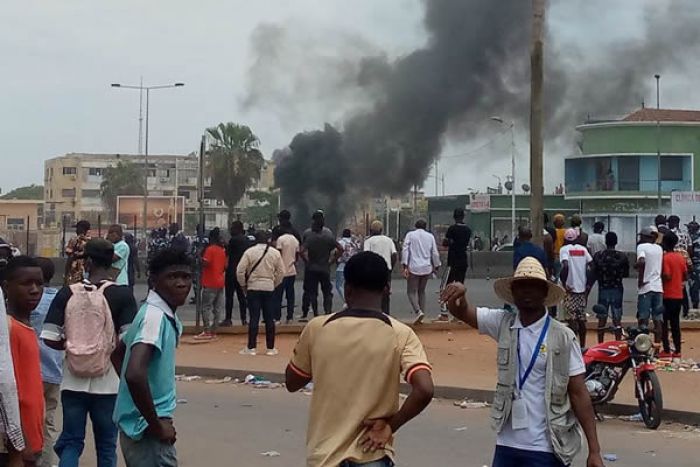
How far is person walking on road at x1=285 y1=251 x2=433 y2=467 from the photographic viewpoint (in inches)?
158

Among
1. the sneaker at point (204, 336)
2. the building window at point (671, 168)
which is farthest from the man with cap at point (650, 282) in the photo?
the building window at point (671, 168)

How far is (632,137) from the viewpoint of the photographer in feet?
181

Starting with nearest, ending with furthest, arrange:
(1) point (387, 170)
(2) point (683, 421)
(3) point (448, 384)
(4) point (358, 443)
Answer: (4) point (358, 443)
(2) point (683, 421)
(3) point (448, 384)
(1) point (387, 170)

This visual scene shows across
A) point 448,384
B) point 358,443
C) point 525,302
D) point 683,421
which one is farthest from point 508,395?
point 448,384

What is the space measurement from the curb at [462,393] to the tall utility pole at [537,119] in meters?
3.68

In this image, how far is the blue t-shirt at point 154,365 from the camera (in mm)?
4641

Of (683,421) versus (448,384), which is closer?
(683,421)

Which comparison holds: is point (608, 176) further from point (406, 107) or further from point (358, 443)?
point (358, 443)

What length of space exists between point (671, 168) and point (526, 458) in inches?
2084

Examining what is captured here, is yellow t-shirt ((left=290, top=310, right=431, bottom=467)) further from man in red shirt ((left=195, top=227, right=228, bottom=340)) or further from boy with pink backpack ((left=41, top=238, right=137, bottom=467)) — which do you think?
man in red shirt ((left=195, top=227, right=228, bottom=340))

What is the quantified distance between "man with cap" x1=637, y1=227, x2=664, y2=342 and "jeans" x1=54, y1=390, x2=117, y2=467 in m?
8.15

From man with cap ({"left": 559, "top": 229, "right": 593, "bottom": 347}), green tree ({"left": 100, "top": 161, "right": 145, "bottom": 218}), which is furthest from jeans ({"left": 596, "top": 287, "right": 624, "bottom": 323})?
green tree ({"left": 100, "top": 161, "right": 145, "bottom": 218})

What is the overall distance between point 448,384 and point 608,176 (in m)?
46.2

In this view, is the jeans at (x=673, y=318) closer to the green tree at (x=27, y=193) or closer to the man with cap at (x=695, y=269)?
the man with cap at (x=695, y=269)
